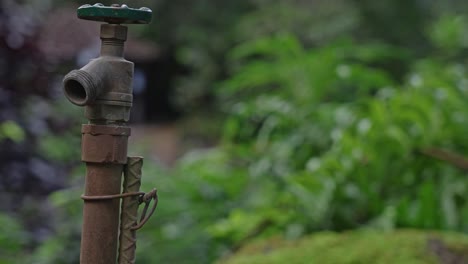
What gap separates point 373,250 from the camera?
285 cm

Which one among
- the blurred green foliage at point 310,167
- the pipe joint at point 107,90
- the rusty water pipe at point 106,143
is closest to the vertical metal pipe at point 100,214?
the rusty water pipe at point 106,143

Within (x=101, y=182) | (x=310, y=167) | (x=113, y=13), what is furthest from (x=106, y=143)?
(x=310, y=167)

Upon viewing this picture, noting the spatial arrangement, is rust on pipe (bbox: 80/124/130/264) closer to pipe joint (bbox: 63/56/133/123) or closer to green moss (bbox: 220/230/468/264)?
pipe joint (bbox: 63/56/133/123)

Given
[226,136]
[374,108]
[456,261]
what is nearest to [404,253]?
[456,261]

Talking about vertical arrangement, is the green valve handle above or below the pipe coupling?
above

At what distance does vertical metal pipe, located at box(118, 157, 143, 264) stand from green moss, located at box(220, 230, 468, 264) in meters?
1.27

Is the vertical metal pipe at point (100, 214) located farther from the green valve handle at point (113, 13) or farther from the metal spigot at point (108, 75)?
the green valve handle at point (113, 13)

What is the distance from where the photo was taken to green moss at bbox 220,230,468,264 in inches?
110

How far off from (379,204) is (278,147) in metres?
0.73

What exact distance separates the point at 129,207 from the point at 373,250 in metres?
1.42

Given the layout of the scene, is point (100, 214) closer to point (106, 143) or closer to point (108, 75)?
point (106, 143)

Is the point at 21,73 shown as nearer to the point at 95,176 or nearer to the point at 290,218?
the point at 290,218

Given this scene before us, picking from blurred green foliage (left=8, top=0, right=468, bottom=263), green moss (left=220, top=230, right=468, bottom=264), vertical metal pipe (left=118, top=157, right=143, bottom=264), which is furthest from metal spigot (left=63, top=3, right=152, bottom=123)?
blurred green foliage (left=8, top=0, right=468, bottom=263)

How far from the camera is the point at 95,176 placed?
5.32 ft
